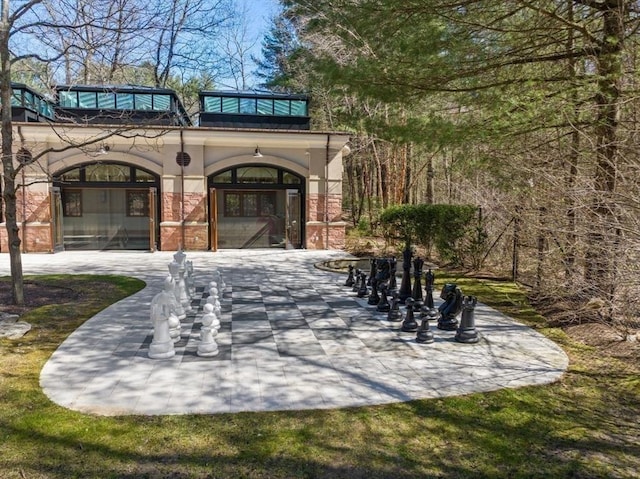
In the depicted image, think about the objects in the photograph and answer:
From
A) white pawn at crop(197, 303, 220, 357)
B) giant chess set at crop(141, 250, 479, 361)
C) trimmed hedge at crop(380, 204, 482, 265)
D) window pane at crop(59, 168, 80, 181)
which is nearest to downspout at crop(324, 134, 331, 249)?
trimmed hedge at crop(380, 204, 482, 265)

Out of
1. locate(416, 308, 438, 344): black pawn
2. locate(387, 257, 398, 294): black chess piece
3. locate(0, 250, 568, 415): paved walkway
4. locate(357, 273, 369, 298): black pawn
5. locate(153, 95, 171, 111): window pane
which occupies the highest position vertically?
locate(153, 95, 171, 111): window pane

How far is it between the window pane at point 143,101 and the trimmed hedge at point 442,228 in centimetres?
879

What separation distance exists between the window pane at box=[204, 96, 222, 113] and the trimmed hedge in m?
6.95

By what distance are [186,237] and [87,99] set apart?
5.66m

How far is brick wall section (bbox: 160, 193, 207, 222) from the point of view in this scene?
14102mm

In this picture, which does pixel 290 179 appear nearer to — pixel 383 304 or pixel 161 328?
pixel 383 304

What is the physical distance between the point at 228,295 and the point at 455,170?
177 inches

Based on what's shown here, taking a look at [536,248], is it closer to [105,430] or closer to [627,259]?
[627,259]

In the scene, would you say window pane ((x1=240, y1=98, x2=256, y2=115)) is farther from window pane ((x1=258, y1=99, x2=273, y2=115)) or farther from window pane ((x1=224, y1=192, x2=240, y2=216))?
window pane ((x1=224, y1=192, x2=240, y2=216))

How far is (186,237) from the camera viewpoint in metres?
14.3

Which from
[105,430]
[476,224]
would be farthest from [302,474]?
[476,224]

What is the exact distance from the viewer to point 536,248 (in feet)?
22.9

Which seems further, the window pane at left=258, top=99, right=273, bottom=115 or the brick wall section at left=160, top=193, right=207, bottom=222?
the window pane at left=258, top=99, right=273, bottom=115

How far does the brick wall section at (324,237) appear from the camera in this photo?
1479 centimetres
